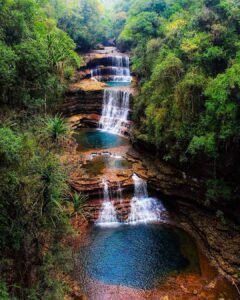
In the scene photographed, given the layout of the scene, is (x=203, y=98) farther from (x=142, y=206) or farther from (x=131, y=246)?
(x=131, y=246)

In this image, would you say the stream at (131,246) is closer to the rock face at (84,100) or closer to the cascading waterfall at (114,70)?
the rock face at (84,100)

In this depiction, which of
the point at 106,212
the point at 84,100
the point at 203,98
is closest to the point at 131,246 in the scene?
the point at 106,212

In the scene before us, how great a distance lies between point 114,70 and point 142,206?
23927 millimetres

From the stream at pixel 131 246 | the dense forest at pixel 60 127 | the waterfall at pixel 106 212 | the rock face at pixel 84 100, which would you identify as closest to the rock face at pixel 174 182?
the dense forest at pixel 60 127

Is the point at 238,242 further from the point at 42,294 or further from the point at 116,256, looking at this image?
the point at 42,294

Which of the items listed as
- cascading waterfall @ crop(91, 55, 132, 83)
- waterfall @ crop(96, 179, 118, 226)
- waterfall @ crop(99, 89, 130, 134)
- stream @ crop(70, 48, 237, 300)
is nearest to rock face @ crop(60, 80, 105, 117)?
waterfall @ crop(99, 89, 130, 134)

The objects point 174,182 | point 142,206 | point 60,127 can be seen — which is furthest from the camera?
point 142,206

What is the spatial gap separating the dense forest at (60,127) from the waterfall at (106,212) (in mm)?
2272

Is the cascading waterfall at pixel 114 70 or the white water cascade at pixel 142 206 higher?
the cascading waterfall at pixel 114 70

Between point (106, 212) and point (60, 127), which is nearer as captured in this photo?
point (60, 127)

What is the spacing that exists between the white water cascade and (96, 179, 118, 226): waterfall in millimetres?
1014

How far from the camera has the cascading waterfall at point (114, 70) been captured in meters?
38.9

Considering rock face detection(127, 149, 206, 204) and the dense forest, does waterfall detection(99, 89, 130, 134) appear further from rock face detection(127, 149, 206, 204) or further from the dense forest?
rock face detection(127, 149, 206, 204)

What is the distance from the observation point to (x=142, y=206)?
20.2 m
